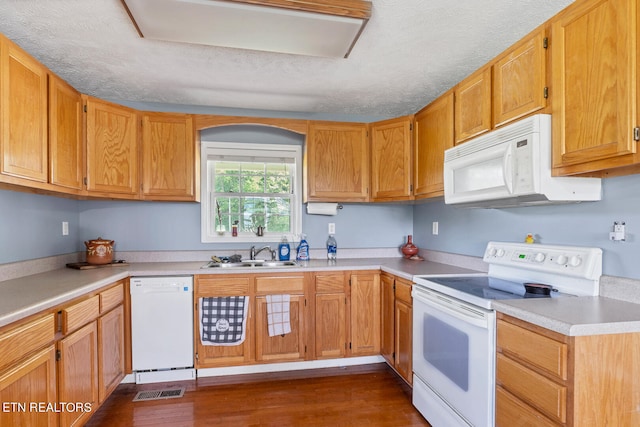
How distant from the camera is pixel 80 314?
5.83 ft

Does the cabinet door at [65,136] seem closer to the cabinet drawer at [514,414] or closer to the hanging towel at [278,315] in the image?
the hanging towel at [278,315]

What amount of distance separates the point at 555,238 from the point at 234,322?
89.3 inches

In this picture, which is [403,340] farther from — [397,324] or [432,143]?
[432,143]

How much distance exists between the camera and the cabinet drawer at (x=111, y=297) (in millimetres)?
2071

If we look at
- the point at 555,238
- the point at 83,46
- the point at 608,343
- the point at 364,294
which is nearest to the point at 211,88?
the point at 83,46

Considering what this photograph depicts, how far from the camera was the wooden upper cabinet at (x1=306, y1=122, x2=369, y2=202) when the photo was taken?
9.83 feet

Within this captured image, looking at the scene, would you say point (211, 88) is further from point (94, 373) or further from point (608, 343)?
point (608, 343)

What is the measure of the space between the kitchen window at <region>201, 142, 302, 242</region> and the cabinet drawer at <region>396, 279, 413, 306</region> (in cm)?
122

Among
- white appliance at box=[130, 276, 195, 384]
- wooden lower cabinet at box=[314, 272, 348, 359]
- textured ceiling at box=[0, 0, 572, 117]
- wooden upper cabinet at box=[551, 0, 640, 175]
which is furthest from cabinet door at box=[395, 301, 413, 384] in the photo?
textured ceiling at box=[0, 0, 572, 117]

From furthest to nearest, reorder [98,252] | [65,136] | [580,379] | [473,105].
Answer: [98,252] → [65,136] → [473,105] → [580,379]

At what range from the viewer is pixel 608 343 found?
116 centimetres

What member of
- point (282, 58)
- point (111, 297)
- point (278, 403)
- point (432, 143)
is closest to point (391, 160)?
point (432, 143)

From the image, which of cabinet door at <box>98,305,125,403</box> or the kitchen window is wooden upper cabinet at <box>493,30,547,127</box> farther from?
cabinet door at <box>98,305,125,403</box>

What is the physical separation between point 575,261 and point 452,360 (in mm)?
805
